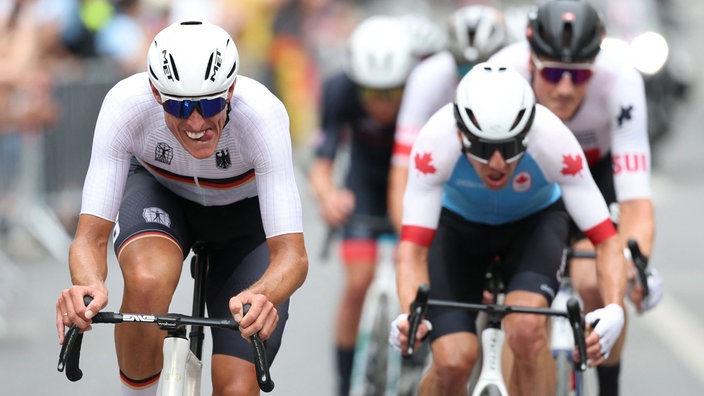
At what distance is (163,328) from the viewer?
20.4ft

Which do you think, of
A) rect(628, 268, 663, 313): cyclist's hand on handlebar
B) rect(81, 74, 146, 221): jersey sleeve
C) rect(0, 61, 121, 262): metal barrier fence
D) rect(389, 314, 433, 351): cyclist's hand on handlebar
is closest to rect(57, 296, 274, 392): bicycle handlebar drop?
rect(81, 74, 146, 221): jersey sleeve

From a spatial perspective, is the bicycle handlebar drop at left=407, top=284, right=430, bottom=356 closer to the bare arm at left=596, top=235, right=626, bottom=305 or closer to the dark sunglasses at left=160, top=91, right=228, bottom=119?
the bare arm at left=596, top=235, right=626, bottom=305

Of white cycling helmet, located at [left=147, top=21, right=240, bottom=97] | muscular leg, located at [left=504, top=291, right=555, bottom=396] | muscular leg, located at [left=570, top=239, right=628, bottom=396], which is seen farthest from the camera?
muscular leg, located at [left=570, top=239, right=628, bottom=396]

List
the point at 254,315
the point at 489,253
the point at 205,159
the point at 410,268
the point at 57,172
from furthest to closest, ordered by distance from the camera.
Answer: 1. the point at 57,172
2. the point at 489,253
3. the point at 410,268
4. the point at 205,159
5. the point at 254,315

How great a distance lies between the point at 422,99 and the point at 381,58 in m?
0.89

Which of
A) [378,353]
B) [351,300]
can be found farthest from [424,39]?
[378,353]

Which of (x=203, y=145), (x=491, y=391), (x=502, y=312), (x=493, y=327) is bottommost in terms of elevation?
(x=491, y=391)

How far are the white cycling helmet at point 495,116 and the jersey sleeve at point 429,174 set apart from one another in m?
0.15

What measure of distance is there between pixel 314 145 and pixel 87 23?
5.39 meters

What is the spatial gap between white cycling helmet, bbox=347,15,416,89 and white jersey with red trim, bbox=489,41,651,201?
5.78 feet

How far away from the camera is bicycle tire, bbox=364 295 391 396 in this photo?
9773mm

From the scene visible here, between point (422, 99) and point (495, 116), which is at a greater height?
point (495, 116)

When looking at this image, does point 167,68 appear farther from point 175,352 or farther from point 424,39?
point 424,39

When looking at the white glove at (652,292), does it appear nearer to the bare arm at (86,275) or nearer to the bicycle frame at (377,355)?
the bicycle frame at (377,355)
